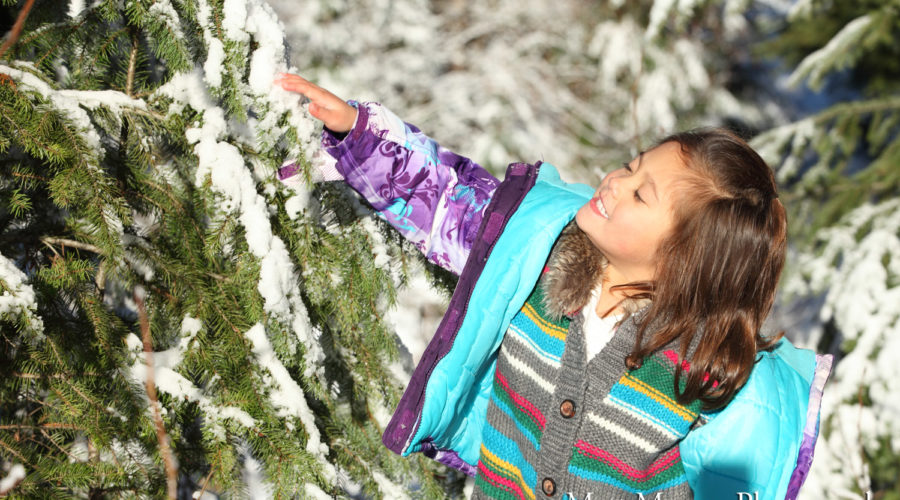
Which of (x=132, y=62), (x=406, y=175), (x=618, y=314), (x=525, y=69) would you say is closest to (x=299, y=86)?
(x=406, y=175)

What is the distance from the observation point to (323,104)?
1473 mm

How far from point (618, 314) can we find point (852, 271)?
7.70 feet

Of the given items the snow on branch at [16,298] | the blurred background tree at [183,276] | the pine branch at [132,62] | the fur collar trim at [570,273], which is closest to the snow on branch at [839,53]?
the blurred background tree at [183,276]

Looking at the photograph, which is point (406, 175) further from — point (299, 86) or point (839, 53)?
point (839, 53)

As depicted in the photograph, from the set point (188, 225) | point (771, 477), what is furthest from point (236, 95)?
point (771, 477)

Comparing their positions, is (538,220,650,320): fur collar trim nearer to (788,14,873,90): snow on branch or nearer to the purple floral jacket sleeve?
the purple floral jacket sleeve

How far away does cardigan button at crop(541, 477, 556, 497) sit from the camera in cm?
155

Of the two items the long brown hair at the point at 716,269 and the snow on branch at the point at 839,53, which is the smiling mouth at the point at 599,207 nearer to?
the long brown hair at the point at 716,269

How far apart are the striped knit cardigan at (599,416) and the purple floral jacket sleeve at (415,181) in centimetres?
27

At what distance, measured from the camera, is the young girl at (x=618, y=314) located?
151 centimetres

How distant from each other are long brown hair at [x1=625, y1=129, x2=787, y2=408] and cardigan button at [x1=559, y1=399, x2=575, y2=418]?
17 cm

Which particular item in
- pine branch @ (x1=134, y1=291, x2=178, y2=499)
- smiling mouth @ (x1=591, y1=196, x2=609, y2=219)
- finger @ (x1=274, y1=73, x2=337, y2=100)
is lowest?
Result: pine branch @ (x1=134, y1=291, x2=178, y2=499)

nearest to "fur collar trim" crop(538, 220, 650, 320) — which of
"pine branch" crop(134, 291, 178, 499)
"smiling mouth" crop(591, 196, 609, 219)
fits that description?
"smiling mouth" crop(591, 196, 609, 219)

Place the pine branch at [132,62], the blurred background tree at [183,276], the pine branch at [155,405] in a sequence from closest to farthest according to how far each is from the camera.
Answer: the pine branch at [155,405]
the blurred background tree at [183,276]
the pine branch at [132,62]
